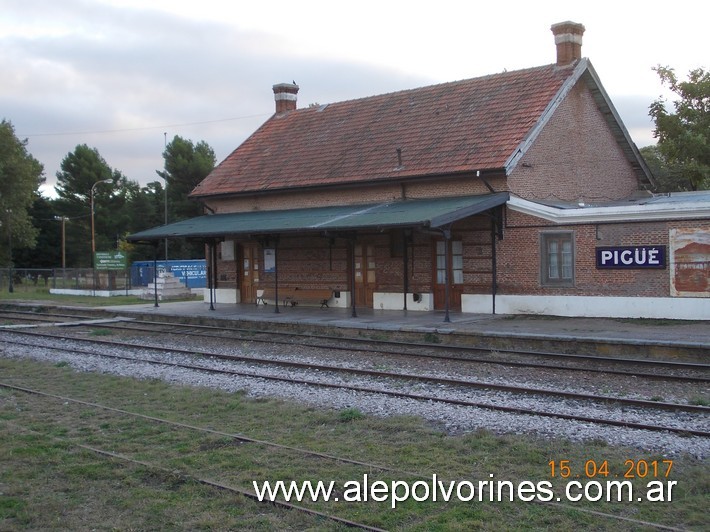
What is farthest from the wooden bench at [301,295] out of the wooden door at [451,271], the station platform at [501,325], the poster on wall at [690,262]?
the poster on wall at [690,262]

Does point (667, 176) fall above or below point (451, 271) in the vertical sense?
→ above

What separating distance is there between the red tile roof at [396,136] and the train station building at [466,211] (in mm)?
65

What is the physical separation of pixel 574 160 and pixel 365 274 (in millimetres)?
7337

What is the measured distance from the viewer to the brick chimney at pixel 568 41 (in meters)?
22.9

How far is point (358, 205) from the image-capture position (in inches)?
928

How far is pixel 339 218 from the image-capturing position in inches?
835

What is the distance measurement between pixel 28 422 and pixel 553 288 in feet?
45.9

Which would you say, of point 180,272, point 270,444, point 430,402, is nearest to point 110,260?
point 180,272

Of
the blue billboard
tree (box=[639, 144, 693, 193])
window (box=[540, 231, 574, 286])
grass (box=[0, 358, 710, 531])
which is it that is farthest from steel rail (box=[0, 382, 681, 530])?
the blue billboard

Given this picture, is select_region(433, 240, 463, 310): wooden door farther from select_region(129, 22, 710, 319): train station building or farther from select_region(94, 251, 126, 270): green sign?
select_region(94, 251, 126, 270): green sign

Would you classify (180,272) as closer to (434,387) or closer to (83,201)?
(434,387)

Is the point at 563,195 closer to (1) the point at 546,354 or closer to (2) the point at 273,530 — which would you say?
(1) the point at 546,354

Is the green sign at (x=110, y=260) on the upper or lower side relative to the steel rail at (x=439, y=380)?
upper

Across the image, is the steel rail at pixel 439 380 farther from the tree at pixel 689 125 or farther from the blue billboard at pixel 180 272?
the blue billboard at pixel 180 272
